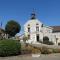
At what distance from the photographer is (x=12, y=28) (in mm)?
71438

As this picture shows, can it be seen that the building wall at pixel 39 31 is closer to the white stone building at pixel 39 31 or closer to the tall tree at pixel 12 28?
the white stone building at pixel 39 31

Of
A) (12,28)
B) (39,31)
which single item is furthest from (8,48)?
(39,31)

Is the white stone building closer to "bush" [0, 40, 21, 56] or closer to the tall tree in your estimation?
the tall tree

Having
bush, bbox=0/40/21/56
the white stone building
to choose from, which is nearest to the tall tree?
the white stone building

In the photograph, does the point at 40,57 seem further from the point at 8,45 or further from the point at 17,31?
the point at 17,31

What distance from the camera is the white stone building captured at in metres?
71.1

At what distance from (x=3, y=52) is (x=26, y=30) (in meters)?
55.9

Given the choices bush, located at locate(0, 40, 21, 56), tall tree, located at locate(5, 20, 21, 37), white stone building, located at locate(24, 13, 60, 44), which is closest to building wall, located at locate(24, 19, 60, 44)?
white stone building, located at locate(24, 13, 60, 44)

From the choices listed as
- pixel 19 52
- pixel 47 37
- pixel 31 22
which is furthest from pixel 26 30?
pixel 19 52

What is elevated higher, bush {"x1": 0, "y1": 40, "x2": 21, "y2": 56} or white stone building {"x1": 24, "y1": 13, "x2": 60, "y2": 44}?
white stone building {"x1": 24, "y1": 13, "x2": 60, "y2": 44}

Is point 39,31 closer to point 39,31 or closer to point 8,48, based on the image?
point 39,31

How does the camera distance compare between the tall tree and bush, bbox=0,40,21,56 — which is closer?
bush, bbox=0,40,21,56

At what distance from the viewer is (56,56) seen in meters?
22.7

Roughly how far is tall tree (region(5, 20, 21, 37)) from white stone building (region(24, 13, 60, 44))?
14.9ft
